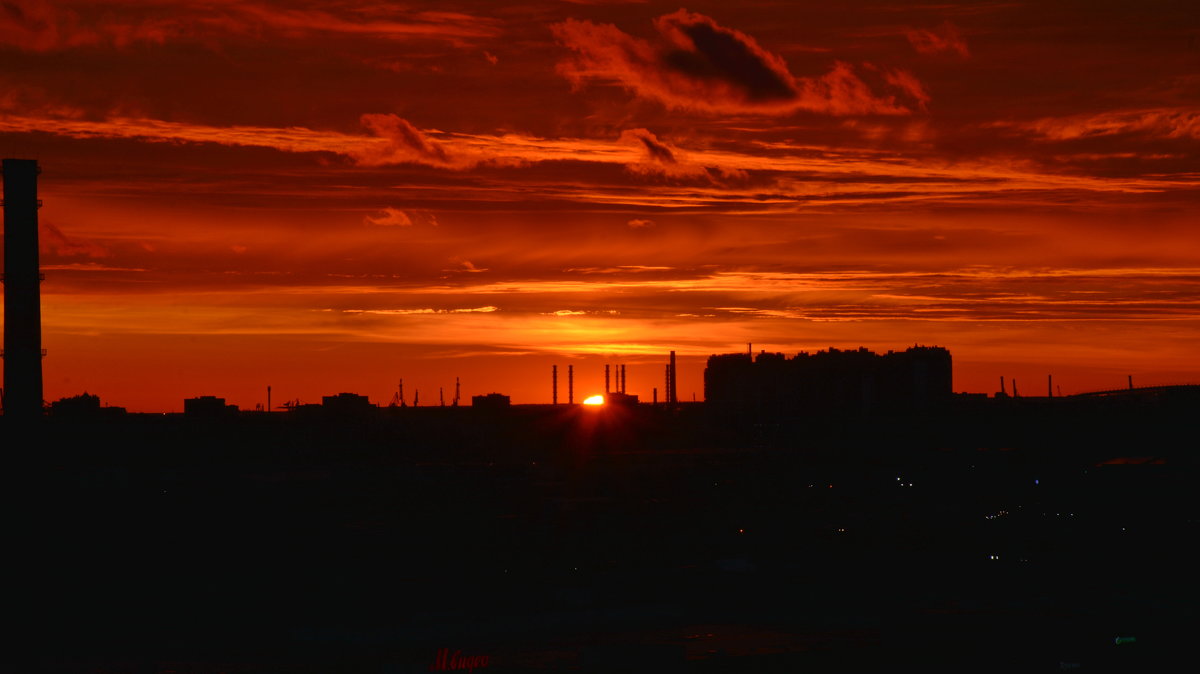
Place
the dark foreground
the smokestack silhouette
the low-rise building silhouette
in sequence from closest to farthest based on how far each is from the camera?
1. the dark foreground
2. the smokestack silhouette
3. the low-rise building silhouette

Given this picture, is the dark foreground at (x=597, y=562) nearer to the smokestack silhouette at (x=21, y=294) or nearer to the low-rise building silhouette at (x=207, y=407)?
the smokestack silhouette at (x=21, y=294)

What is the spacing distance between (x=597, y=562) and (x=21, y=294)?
58323 millimetres

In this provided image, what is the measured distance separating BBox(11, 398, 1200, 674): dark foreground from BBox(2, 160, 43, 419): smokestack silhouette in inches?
178

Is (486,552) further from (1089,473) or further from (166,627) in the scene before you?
(1089,473)

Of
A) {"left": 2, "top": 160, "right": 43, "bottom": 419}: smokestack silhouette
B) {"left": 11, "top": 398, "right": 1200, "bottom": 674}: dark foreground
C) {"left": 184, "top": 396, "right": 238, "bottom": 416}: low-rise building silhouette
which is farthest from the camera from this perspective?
{"left": 184, "top": 396, "right": 238, "bottom": 416}: low-rise building silhouette

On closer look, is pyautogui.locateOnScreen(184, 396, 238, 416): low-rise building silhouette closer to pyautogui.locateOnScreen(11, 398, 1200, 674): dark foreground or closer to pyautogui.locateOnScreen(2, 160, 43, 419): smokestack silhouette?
pyautogui.locateOnScreen(11, 398, 1200, 674): dark foreground

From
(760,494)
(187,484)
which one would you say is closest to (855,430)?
(760,494)

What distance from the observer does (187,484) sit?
362 ft

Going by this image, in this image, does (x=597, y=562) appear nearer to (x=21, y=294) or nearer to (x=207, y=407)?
(x=21, y=294)

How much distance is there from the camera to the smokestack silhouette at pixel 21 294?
11175 cm

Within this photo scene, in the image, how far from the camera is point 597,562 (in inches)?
3406

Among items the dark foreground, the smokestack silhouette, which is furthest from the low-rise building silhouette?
the smokestack silhouette

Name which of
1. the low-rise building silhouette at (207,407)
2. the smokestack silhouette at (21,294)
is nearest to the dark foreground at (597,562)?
the smokestack silhouette at (21,294)

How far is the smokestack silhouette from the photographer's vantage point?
111750 mm
